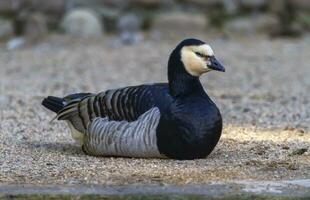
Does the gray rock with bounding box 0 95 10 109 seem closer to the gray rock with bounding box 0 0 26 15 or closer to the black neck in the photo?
the black neck

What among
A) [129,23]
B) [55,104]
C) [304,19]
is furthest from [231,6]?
[55,104]

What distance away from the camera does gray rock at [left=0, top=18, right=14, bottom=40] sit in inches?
644

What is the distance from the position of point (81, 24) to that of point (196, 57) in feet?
32.5

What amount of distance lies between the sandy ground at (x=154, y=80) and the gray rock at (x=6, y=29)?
829mm

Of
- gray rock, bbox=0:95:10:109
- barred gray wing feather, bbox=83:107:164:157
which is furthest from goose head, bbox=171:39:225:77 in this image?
gray rock, bbox=0:95:10:109

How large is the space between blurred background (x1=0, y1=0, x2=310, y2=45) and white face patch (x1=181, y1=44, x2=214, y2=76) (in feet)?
30.6

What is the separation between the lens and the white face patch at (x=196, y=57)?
264 inches

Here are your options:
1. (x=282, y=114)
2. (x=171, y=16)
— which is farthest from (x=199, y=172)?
(x=171, y=16)

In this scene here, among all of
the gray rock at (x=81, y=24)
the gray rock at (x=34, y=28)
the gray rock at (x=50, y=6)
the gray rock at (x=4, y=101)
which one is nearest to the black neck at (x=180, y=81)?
the gray rock at (x=4, y=101)

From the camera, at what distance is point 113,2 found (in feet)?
56.3

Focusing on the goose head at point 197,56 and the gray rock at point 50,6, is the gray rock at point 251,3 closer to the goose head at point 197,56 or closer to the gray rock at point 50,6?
the gray rock at point 50,6

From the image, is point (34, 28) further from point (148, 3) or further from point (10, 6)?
point (148, 3)

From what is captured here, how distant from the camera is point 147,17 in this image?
55.6ft

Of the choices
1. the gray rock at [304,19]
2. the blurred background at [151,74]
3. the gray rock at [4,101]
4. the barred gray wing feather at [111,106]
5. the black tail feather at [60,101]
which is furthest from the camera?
the gray rock at [304,19]
